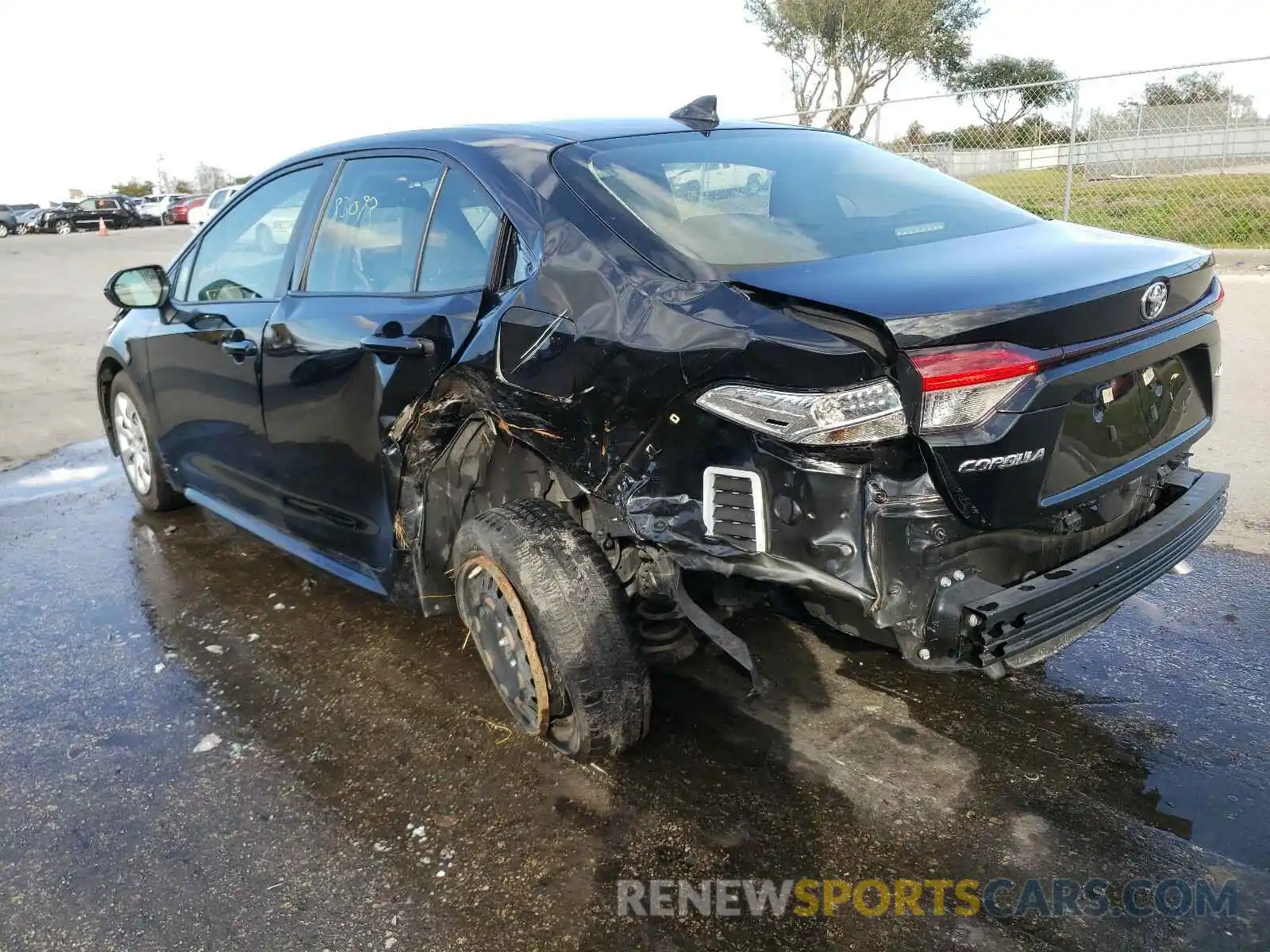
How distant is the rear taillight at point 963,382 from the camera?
2.11 m

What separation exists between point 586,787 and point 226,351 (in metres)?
2.36

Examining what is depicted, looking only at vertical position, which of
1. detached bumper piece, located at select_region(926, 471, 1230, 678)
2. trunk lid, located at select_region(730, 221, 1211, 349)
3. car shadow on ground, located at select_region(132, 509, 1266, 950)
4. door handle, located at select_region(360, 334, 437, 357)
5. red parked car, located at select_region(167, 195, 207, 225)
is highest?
red parked car, located at select_region(167, 195, 207, 225)

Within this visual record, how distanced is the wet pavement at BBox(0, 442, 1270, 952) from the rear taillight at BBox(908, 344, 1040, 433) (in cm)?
113

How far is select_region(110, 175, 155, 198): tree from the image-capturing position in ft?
259

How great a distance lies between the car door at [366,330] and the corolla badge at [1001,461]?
145 centimetres

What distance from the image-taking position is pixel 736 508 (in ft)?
7.65

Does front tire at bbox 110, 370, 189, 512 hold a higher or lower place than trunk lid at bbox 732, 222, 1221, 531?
lower

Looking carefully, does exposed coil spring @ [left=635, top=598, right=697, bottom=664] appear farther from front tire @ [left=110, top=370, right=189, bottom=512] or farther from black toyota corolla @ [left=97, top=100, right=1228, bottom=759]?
front tire @ [left=110, top=370, right=189, bottom=512]

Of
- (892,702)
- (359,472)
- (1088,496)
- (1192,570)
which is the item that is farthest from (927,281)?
(1192,570)

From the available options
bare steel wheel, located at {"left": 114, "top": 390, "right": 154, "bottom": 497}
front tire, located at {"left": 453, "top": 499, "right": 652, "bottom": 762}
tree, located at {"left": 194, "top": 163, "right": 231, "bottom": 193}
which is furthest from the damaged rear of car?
tree, located at {"left": 194, "top": 163, "right": 231, "bottom": 193}

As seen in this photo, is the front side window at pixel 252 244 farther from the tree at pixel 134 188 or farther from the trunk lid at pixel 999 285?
the tree at pixel 134 188

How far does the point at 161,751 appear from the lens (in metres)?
3.12

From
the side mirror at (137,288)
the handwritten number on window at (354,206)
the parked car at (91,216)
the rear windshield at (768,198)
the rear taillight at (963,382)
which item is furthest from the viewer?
the parked car at (91,216)

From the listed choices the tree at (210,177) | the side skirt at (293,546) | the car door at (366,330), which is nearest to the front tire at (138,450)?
the side skirt at (293,546)
